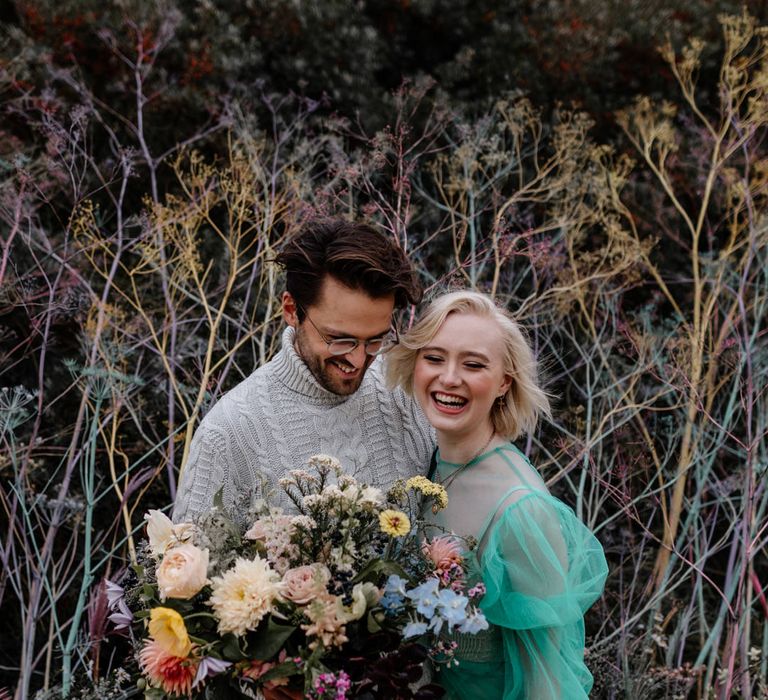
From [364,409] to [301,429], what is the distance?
0.77 feet

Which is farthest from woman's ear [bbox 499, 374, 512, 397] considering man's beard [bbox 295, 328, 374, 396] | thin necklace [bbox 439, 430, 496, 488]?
man's beard [bbox 295, 328, 374, 396]

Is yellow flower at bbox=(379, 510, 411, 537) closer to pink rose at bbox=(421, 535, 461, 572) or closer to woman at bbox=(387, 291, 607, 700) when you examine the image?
pink rose at bbox=(421, 535, 461, 572)

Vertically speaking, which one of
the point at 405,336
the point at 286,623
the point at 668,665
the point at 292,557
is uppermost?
the point at 405,336

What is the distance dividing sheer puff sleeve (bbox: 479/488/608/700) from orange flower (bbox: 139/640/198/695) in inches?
30.6

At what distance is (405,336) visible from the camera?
2.59 metres

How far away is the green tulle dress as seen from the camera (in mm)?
2227

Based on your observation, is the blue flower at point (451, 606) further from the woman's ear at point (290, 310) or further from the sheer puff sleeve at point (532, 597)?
the woman's ear at point (290, 310)

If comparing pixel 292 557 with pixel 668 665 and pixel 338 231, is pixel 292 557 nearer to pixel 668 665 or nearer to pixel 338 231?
pixel 338 231

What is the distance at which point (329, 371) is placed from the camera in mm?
2541

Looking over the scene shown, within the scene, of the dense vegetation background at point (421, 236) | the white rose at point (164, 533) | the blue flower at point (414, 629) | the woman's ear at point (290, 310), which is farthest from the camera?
the dense vegetation background at point (421, 236)

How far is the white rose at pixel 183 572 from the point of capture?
182 cm

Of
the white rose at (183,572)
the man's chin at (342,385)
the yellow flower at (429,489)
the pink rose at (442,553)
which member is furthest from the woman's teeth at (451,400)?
the white rose at (183,572)

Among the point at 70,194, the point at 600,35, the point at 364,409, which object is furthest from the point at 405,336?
the point at 600,35

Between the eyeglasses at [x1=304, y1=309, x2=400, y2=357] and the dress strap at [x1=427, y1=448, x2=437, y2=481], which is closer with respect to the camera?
the eyeglasses at [x1=304, y1=309, x2=400, y2=357]
